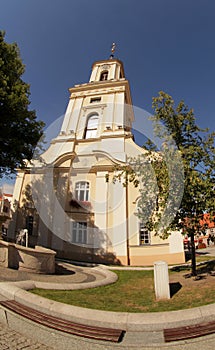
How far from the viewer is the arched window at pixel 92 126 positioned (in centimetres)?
2372

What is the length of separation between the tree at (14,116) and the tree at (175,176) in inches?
293

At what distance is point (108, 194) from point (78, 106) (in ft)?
43.9

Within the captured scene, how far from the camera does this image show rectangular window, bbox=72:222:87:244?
59.7 feet

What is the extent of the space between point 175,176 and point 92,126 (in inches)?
696

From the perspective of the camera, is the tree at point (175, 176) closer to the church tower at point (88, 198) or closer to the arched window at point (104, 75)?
the church tower at point (88, 198)

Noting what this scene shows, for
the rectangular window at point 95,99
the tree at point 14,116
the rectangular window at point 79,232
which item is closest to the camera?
the tree at point 14,116

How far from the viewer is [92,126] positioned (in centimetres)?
2439

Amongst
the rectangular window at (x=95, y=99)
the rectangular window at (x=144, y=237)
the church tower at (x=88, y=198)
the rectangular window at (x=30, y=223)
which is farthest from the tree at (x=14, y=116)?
the rectangular window at (x=95, y=99)

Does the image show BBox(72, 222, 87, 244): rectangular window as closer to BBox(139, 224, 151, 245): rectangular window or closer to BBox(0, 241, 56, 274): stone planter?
BBox(139, 224, 151, 245): rectangular window

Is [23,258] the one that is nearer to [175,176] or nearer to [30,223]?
[175,176]

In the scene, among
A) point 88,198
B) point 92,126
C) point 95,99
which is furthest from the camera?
point 95,99

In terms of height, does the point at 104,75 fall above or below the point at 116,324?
above

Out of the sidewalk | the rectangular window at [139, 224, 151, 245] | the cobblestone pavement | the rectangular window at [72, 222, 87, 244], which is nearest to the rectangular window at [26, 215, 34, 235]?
the rectangular window at [72, 222, 87, 244]

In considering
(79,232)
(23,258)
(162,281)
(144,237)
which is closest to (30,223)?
(79,232)
